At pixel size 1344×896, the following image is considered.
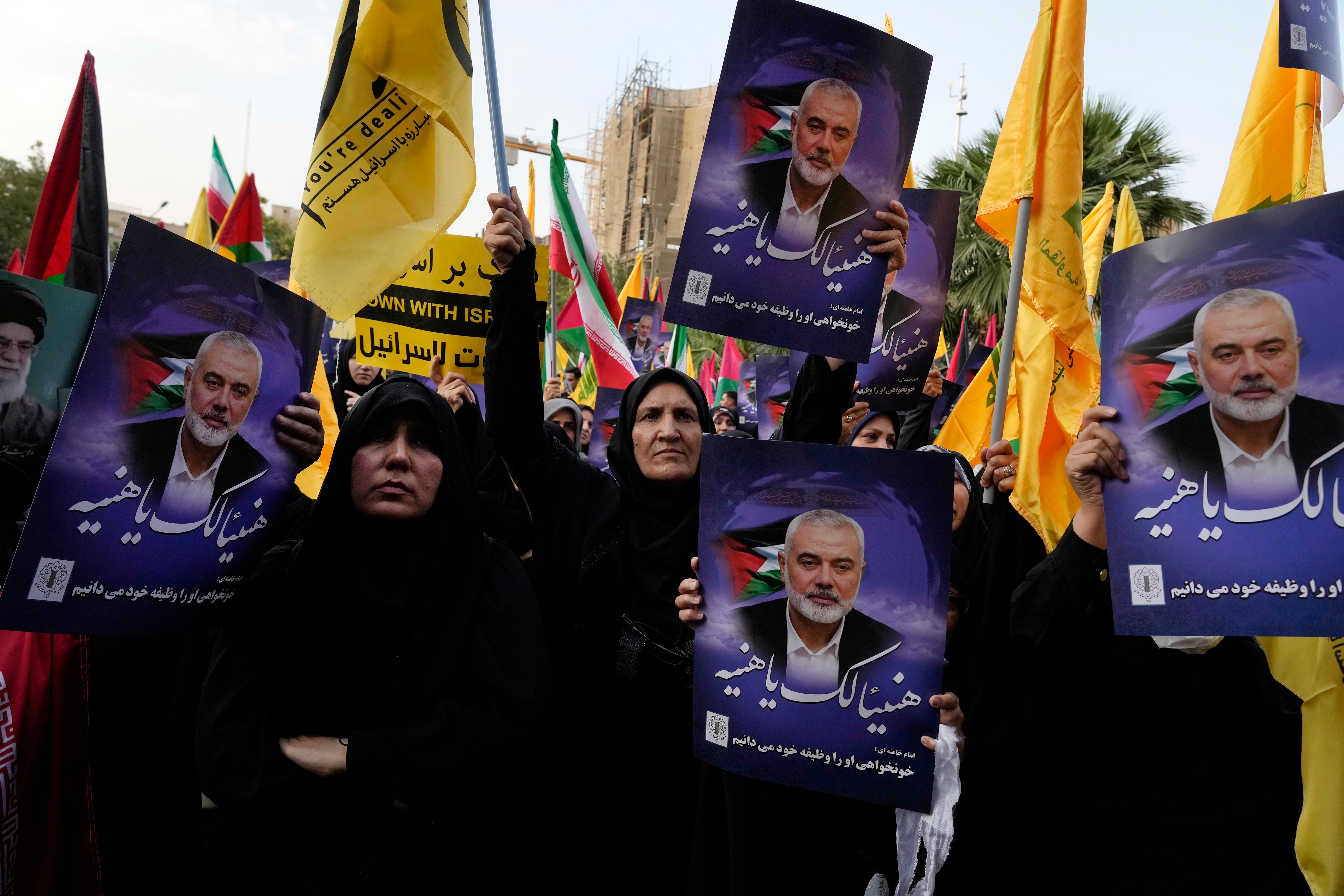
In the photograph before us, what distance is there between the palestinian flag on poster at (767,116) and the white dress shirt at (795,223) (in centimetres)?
10

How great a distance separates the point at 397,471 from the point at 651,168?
49619mm

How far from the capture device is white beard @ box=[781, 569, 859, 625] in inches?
67.6

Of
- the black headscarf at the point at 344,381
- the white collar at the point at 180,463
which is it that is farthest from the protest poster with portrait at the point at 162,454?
the black headscarf at the point at 344,381

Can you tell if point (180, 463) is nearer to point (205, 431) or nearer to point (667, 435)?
point (205, 431)

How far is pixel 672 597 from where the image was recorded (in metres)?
2.27

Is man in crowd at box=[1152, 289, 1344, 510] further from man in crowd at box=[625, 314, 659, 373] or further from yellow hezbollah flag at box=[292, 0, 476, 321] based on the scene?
man in crowd at box=[625, 314, 659, 373]

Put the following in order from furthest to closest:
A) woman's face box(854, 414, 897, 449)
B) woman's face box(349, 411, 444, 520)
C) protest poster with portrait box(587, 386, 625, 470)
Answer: protest poster with portrait box(587, 386, 625, 470) → woman's face box(854, 414, 897, 449) → woman's face box(349, 411, 444, 520)

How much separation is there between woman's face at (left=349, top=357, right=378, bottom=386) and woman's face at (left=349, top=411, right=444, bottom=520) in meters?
2.73

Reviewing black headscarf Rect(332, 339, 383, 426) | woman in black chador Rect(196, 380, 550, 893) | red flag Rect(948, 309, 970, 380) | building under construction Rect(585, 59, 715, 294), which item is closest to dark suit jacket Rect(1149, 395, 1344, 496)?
woman in black chador Rect(196, 380, 550, 893)

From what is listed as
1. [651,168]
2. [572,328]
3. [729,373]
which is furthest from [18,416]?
[651,168]

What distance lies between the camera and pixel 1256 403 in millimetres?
1462

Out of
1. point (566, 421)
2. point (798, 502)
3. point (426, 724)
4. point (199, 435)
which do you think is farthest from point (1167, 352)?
point (566, 421)

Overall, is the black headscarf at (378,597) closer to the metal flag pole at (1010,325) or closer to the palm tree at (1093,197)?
the metal flag pole at (1010,325)

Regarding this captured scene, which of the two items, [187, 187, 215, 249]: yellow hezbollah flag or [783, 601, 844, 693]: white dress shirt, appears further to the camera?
[187, 187, 215, 249]: yellow hezbollah flag
